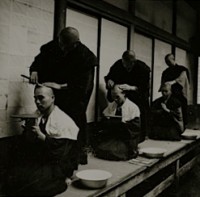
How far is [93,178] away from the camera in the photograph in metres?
3.77

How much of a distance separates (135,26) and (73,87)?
3893mm

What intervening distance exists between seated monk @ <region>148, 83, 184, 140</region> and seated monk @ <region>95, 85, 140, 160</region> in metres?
1.99

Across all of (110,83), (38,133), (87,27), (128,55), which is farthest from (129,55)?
(38,133)

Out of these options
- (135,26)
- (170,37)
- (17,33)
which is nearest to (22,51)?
(17,33)

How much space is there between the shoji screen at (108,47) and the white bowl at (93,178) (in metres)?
2.92

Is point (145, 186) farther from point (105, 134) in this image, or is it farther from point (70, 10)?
point (70, 10)

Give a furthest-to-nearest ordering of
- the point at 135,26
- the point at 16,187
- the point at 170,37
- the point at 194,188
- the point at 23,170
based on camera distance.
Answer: the point at 170,37 < the point at 135,26 < the point at 194,188 < the point at 23,170 < the point at 16,187

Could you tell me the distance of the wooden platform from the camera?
360 cm

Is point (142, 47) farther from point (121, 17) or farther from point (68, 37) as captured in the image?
point (68, 37)

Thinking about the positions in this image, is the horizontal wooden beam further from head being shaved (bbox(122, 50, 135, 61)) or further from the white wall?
head being shaved (bbox(122, 50, 135, 61))

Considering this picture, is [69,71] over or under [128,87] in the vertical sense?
over

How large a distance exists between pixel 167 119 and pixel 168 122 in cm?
7

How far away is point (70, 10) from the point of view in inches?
218

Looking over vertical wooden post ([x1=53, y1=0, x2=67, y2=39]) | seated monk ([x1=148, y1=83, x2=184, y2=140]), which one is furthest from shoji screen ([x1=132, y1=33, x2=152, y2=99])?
vertical wooden post ([x1=53, y1=0, x2=67, y2=39])
